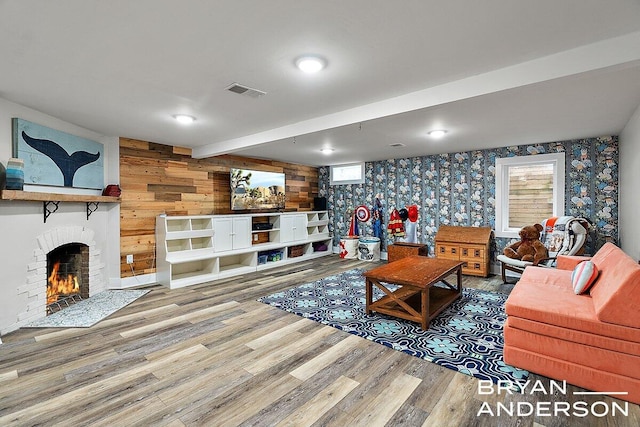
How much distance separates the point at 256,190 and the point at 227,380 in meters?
4.26

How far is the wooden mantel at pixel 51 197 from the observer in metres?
2.84

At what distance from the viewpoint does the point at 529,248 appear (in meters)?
4.61

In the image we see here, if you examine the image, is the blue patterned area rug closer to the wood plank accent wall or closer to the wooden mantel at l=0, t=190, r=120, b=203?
the wood plank accent wall

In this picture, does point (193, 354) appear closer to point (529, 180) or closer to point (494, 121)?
point (494, 121)

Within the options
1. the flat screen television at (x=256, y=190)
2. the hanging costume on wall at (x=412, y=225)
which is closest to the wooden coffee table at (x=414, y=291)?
the hanging costume on wall at (x=412, y=225)

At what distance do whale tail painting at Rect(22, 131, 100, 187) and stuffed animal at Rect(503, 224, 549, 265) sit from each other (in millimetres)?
6171

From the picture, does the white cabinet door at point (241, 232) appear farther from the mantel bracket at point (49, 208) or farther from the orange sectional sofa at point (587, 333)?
the orange sectional sofa at point (587, 333)

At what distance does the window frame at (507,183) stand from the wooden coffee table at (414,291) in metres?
2.01

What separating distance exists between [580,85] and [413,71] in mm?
1459

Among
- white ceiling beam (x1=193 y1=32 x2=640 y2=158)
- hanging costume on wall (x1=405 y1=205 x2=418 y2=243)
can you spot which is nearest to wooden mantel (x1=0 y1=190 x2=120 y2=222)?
white ceiling beam (x1=193 y1=32 x2=640 y2=158)

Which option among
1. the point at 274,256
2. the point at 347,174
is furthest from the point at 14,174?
the point at 347,174

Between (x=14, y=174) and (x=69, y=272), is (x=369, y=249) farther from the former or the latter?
(x=14, y=174)

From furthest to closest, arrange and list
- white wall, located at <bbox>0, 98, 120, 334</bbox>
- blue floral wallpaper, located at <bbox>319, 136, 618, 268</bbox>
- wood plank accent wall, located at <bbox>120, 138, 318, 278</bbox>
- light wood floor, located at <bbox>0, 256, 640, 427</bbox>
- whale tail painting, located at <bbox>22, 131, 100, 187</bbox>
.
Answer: wood plank accent wall, located at <bbox>120, 138, 318, 278</bbox> → blue floral wallpaper, located at <bbox>319, 136, 618, 268</bbox> → whale tail painting, located at <bbox>22, 131, 100, 187</bbox> → white wall, located at <bbox>0, 98, 120, 334</bbox> → light wood floor, located at <bbox>0, 256, 640, 427</bbox>

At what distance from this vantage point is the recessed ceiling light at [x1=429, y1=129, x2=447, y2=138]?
4062 mm
